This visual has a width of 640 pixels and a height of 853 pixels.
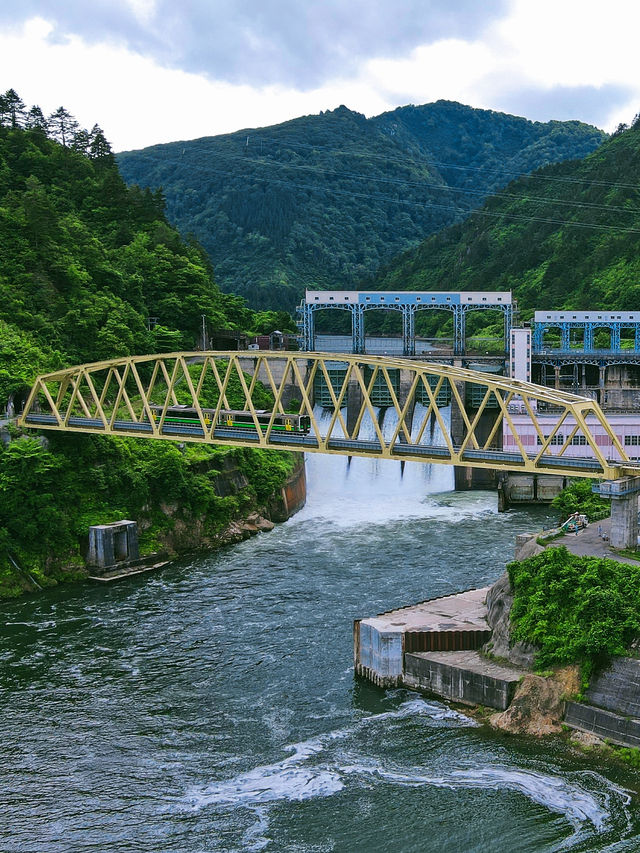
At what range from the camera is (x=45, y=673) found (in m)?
38.8

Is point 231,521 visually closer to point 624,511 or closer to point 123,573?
point 123,573

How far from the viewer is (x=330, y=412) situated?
89.6 meters

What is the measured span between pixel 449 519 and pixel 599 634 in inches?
1344

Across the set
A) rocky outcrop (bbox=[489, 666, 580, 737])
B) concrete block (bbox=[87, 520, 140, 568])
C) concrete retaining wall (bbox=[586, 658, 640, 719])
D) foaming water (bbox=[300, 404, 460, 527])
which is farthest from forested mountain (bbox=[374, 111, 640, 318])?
concrete retaining wall (bbox=[586, 658, 640, 719])

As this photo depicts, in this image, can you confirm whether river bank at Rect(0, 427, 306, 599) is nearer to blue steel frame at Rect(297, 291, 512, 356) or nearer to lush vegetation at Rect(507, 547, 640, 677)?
blue steel frame at Rect(297, 291, 512, 356)

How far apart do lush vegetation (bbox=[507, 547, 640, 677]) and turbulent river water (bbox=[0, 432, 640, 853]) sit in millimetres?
3407

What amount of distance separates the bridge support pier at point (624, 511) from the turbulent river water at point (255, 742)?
10511 millimetres

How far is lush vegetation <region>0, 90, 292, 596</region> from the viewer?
5441cm

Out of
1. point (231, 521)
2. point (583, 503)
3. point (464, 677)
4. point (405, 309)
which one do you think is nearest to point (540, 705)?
point (464, 677)

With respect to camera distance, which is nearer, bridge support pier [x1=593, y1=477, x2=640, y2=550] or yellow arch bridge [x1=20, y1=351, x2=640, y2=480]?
bridge support pier [x1=593, y1=477, x2=640, y2=550]

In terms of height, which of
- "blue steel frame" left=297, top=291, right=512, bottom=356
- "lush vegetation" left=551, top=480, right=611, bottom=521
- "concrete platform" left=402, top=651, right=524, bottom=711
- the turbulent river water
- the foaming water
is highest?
"blue steel frame" left=297, top=291, right=512, bottom=356

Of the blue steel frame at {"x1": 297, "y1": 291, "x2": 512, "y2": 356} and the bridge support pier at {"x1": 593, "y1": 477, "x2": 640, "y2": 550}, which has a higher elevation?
the blue steel frame at {"x1": 297, "y1": 291, "x2": 512, "y2": 356}

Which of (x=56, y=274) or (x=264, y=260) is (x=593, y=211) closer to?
(x=264, y=260)

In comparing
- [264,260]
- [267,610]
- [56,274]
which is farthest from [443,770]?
[264,260]
